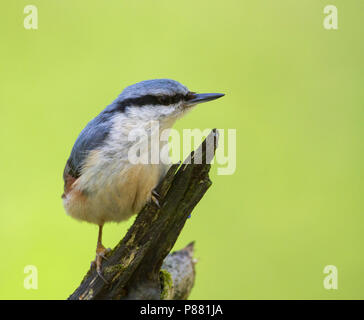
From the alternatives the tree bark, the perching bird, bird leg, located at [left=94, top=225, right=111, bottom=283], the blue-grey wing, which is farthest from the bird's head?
bird leg, located at [left=94, top=225, right=111, bottom=283]

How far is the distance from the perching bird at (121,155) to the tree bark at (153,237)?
0.34 ft

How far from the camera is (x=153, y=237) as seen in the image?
7.67 ft

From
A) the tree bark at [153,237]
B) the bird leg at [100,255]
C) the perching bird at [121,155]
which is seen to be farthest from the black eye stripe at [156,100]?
the bird leg at [100,255]

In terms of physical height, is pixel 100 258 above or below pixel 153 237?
below

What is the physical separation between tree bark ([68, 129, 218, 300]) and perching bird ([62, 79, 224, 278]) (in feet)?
0.34

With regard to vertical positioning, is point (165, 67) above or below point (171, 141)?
above

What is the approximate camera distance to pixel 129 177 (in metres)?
2.53

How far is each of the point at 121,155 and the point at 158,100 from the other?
1.19 ft

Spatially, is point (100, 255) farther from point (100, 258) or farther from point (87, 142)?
point (87, 142)

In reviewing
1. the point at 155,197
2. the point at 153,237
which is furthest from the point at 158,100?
the point at 153,237
